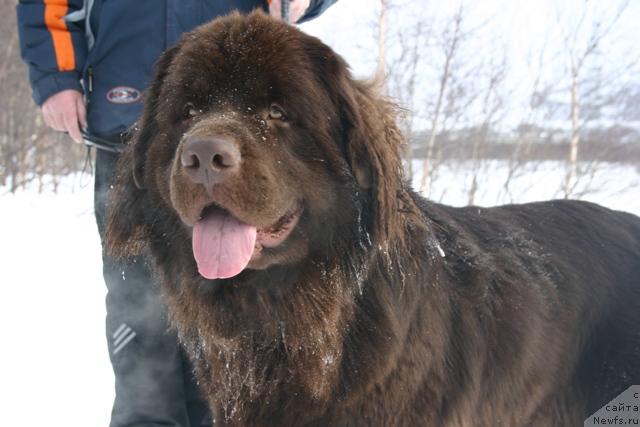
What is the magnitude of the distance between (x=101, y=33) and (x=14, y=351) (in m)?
3.19

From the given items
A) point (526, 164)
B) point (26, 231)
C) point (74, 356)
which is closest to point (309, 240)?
point (74, 356)

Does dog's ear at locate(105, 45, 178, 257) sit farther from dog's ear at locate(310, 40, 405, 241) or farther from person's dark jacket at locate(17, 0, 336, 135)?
dog's ear at locate(310, 40, 405, 241)

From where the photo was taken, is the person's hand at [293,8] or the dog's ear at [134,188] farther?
Result: the person's hand at [293,8]

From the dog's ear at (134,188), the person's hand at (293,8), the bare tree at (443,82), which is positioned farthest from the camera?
the bare tree at (443,82)

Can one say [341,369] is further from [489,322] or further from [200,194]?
[200,194]

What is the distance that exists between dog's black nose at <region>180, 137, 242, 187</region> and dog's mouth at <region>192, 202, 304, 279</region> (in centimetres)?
20

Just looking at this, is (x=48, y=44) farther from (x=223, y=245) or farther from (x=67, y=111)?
(x=223, y=245)

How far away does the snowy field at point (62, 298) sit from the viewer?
12.5 ft

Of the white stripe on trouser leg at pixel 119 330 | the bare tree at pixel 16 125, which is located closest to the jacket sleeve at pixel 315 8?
the white stripe on trouser leg at pixel 119 330

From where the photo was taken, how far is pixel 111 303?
2.86 meters

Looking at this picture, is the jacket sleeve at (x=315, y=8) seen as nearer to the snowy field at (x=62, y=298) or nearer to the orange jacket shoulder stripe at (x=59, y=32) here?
the orange jacket shoulder stripe at (x=59, y=32)

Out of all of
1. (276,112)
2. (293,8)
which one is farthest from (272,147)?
(293,8)

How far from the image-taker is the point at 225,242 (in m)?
1.79

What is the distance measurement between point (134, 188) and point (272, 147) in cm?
79
